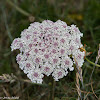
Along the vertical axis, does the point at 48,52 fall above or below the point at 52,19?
below

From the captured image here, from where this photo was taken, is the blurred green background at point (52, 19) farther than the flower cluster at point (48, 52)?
Yes

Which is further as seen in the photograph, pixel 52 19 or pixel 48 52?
pixel 52 19

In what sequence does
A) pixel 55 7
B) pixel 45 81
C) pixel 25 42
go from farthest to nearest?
1. pixel 55 7
2. pixel 45 81
3. pixel 25 42

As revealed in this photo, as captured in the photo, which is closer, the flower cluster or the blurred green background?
the flower cluster

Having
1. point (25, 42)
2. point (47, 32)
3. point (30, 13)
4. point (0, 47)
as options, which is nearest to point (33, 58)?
point (25, 42)

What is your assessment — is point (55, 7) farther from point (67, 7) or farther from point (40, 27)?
point (40, 27)
